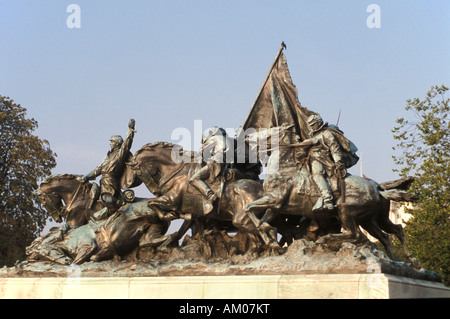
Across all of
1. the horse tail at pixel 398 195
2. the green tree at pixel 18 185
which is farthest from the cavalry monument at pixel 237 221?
the green tree at pixel 18 185

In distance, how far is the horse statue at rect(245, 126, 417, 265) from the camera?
1092 centimetres

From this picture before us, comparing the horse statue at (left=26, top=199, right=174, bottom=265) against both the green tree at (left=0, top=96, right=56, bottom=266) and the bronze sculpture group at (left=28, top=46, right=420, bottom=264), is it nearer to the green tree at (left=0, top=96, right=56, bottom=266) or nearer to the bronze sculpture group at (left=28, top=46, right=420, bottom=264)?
the bronze sculpture group at (left=28, top=46, right=420, bottom=264)

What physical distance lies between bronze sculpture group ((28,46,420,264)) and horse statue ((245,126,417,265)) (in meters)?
0.02

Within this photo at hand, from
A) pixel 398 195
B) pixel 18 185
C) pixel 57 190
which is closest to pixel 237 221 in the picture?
pixel 398 195

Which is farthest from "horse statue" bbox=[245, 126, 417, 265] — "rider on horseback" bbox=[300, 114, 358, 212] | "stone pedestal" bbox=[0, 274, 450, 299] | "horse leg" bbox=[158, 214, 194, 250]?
"horse leg" bbox=[158, 214, 194, 250]

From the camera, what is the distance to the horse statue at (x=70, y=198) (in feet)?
43.9

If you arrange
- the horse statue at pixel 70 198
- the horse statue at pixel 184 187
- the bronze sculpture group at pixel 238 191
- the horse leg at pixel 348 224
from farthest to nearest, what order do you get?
the horse statue at pixel 70 198 < the horse statue at pixel 184 187 < the bronze sculpture group at pixel 238 191 < the horse leg at pixel 348 224

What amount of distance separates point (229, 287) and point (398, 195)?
138 inches

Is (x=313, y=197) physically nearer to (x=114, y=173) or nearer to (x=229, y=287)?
(x=229, y=287)

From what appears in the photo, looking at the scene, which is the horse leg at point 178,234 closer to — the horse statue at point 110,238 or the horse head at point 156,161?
the horse statue at point 110,238

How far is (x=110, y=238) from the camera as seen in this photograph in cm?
1255

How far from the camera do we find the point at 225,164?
11992 millimetres

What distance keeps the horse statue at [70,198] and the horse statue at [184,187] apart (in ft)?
4.68
